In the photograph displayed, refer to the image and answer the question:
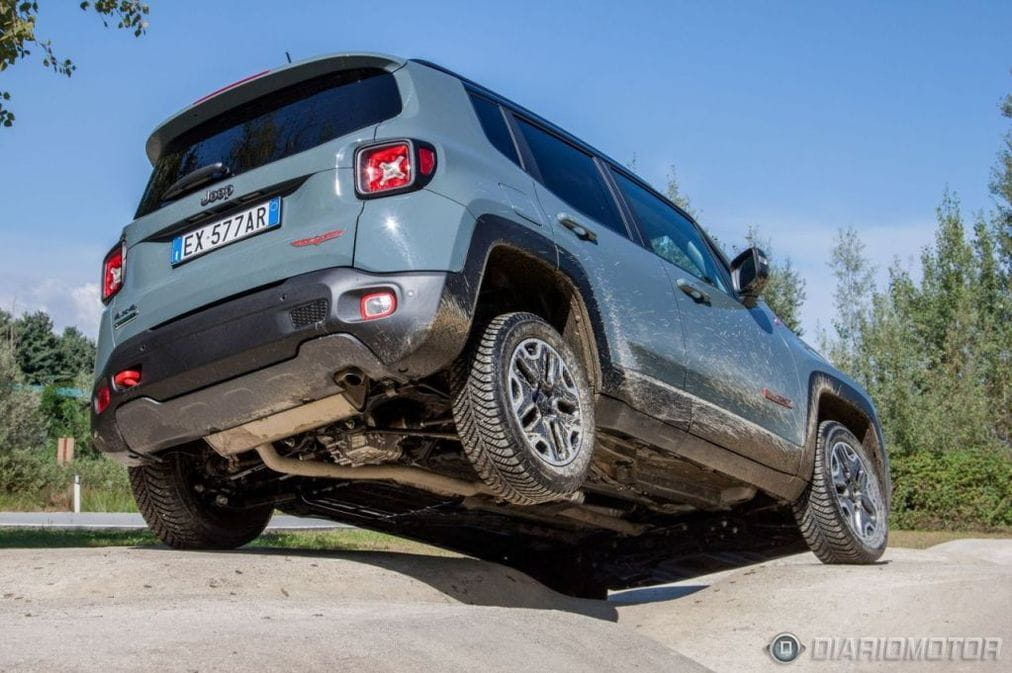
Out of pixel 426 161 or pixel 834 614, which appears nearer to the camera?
pixel 426 161

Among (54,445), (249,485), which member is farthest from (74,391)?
(249,485)

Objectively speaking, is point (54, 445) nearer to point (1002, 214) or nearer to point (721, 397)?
point (721, 397)

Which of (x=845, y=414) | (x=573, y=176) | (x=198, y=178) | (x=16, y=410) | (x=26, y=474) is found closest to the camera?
(x=198, y=178)

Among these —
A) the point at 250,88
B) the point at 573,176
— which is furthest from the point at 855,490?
the point at 250,88

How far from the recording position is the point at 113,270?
5082 mm

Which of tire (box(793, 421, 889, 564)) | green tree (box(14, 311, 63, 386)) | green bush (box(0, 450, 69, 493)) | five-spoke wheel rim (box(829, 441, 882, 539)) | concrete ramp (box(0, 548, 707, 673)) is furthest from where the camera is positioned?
green tree (box(14, 311, 63, 386))

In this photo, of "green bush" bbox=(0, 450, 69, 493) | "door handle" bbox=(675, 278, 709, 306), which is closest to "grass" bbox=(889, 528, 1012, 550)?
"door handle" bbox=(675, 278, 709, 306)

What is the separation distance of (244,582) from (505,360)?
1.58 m

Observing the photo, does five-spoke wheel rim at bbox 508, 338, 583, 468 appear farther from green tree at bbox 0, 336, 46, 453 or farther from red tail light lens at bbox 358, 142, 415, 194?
green tree at bbox 0, 336, 46, 453

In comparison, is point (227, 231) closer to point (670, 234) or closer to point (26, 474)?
point (670, 234)

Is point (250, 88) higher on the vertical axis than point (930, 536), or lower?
higher

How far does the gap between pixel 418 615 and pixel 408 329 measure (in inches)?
43.4

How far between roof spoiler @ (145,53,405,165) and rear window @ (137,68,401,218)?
0.03 m

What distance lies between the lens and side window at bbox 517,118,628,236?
523 centimetres
